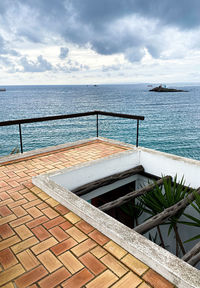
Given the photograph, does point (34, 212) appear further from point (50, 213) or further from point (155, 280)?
point (155, 280)

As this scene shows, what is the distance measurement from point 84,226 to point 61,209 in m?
0.45

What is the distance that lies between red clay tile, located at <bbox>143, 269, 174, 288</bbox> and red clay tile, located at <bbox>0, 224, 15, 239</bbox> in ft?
4.42

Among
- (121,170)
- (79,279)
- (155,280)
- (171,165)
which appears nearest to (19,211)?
(79,279)

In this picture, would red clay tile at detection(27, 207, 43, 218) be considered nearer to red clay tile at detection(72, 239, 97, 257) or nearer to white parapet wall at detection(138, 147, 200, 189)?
red clay tile at detection(72, 239, 97, 257)

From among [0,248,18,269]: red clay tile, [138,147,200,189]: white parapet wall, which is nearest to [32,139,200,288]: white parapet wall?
[138,147,200,189]: white parapet wall

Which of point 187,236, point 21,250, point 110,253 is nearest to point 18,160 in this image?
point 21,250

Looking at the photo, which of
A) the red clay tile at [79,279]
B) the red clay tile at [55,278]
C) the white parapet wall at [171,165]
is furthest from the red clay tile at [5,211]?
the white parapet wall at [171,165]

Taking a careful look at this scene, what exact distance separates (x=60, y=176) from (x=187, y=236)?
105 inches

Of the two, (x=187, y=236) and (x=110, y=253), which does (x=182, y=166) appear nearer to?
(x=187, y=236)

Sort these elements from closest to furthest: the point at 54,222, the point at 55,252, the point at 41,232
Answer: the point at 55,252 → the point at 41,232 → the point at 54,222

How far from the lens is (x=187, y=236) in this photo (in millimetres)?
4199

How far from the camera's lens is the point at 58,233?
2203 millimetres

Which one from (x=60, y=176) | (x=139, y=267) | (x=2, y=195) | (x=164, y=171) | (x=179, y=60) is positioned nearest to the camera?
(x=139, y=267)

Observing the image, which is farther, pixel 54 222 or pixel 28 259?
pixel 54 222
